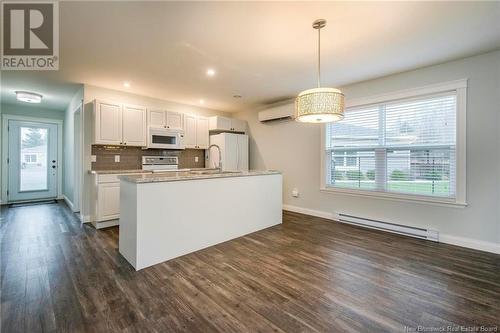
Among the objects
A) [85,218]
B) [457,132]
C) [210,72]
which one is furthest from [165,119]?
[457,132]

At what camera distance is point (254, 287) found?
2109mm

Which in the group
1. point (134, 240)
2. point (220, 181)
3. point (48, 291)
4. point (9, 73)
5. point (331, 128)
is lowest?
point (48, 291)

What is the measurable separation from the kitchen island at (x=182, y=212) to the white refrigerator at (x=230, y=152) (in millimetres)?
1912

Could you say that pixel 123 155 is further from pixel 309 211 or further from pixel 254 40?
pixel 309 211

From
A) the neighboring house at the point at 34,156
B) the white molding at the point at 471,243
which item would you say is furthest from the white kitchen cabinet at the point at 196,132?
the white molding at the point at 471,243

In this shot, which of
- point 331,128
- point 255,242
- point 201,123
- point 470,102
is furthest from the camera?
point 201,123

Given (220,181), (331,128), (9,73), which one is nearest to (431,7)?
(331,128)

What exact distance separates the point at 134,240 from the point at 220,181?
49.1 inches

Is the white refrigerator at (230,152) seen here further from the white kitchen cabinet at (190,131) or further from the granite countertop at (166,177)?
the granite countertop at (166,177)

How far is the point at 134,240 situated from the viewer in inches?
96.9

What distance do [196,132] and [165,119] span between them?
816 mm

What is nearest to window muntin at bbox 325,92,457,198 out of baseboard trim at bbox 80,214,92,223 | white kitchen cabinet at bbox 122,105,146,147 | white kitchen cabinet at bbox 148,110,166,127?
white kitchen cabinet at bbox 148,110,166,127

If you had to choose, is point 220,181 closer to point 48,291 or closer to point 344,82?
point 48,291

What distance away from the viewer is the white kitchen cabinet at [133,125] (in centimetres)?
431
